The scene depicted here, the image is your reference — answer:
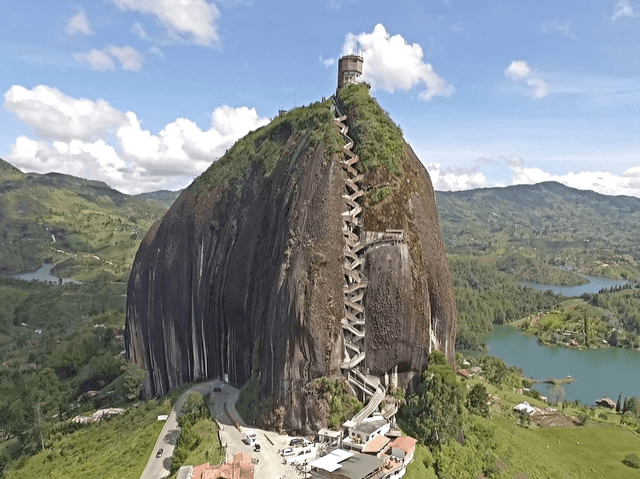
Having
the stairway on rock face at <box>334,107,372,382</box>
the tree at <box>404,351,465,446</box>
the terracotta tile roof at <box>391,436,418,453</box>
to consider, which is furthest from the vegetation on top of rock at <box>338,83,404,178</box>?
the terracotta tile roof at <box>391,436,418,453</box>

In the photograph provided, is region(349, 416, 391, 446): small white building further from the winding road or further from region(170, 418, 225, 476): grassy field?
the winding road

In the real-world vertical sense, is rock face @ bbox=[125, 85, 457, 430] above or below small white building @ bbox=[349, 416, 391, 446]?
above

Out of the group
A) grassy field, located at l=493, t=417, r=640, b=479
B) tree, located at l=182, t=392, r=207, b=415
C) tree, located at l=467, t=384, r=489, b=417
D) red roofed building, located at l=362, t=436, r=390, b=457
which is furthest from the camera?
tree, located at l=467, t=384, r=489, b=417

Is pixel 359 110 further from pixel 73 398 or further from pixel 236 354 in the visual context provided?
pixel 73 398

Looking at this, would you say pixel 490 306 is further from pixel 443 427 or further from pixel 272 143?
pixel 443 427

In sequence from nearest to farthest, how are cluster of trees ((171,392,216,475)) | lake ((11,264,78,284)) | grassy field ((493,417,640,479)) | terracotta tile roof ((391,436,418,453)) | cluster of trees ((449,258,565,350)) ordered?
terracotta tile roof ((391,436,418,453)) → cluster of trees ((171,392,216,475)) → grassy field ((493,417,640,479)) → cluster of trees ((449,258,565,350)) → lake ((11,264,78,284))

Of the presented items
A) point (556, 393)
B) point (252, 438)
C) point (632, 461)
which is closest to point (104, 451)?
point (252, 438)

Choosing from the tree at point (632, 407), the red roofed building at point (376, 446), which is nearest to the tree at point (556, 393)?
the tree at point (632, 407)

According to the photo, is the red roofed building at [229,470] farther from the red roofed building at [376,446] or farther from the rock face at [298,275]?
A: the red roofed building at [376,446]
